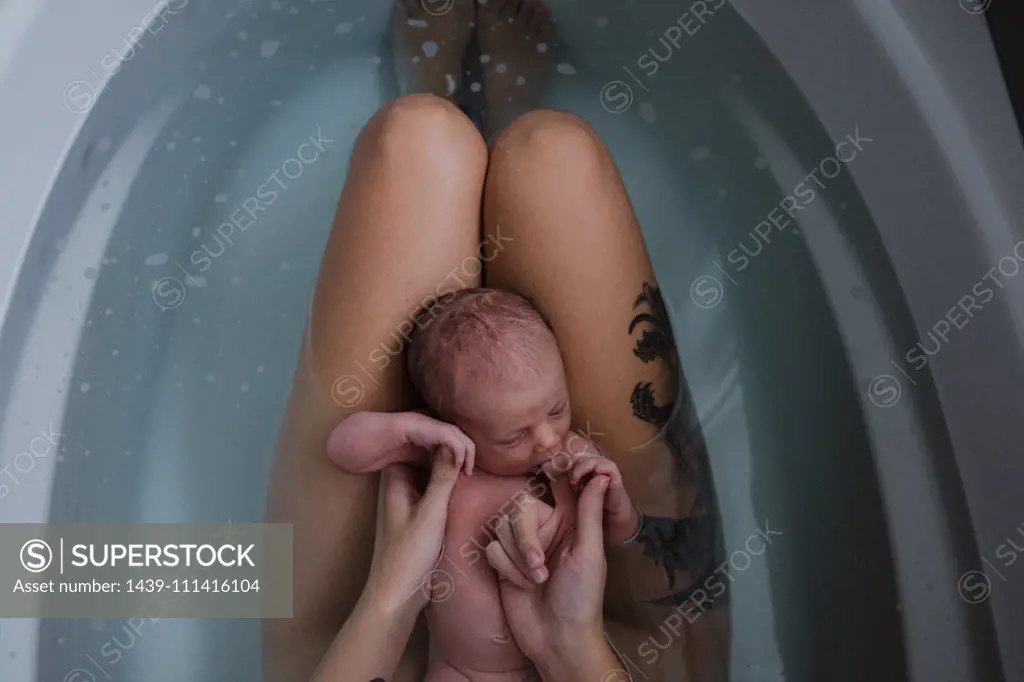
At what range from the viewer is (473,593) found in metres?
0.82

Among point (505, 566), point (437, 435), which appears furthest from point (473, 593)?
point (437, 435)

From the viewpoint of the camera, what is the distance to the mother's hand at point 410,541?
0.81 metres

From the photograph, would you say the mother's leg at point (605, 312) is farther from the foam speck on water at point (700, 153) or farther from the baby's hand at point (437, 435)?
the foam speck on water at point (700, 153)

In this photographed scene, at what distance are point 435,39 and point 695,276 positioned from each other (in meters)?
0.48

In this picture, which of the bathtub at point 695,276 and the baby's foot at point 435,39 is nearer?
the bathtub at point 695,276

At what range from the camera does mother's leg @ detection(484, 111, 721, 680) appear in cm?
87

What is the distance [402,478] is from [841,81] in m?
0.65

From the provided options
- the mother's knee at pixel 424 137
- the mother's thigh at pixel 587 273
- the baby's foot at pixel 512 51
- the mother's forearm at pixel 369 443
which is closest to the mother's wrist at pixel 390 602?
the mother's forearm at pixel 369 443

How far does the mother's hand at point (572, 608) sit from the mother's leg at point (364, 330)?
139 mm

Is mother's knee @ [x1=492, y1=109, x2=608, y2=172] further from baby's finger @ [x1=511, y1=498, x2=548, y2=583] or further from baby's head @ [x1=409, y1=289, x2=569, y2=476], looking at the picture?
baby's finger @ [x1=511, y1=498, x2=548, y2=583]

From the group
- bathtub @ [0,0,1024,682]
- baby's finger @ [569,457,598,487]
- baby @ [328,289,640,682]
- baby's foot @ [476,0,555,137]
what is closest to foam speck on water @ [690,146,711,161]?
bathtub @ [0,0,1024,682]

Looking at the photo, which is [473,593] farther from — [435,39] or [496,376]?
[435,39]

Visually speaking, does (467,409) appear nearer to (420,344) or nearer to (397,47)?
(420,344)

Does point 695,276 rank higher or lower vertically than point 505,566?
higher
